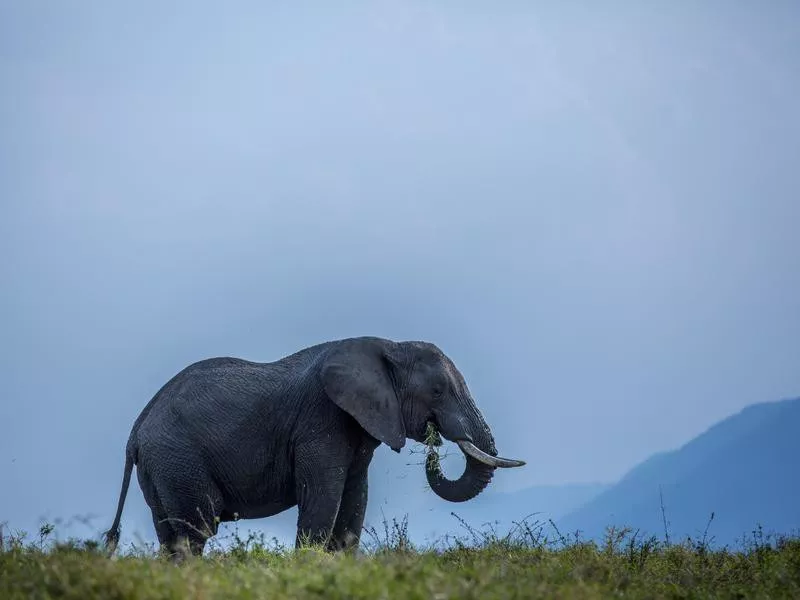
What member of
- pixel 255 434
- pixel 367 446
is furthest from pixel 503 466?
pixel 255 434

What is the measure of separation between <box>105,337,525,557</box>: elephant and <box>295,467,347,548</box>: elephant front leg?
3 cm

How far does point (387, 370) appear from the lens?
693 inches

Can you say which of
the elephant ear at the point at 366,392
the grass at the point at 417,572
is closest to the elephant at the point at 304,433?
the elephant ear at the point at 366,392

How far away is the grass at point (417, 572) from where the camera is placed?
9.23 metres

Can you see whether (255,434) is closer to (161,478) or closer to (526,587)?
(161,478)

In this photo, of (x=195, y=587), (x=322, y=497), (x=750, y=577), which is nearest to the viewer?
(x=195, y=587)

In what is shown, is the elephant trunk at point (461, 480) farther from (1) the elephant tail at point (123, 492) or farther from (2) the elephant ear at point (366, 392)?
(1) the elephant tail at point (123, 492)

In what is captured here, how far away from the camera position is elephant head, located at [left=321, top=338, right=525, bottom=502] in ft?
55.9

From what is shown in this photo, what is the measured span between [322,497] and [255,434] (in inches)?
54.1

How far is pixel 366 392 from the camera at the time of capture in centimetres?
1705

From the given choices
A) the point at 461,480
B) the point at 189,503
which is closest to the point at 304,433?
the point at 189,503

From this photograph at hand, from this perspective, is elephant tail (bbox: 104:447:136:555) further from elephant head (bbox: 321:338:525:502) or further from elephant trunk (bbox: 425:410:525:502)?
elephant trunk (bbox: 425:410:525:502)

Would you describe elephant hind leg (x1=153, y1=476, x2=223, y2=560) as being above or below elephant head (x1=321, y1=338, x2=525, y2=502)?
below

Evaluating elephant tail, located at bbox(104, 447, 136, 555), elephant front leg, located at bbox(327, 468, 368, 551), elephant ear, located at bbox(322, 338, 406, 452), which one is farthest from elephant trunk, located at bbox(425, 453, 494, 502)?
elephant tail, located at bbox(104, 447, 136, 555)
